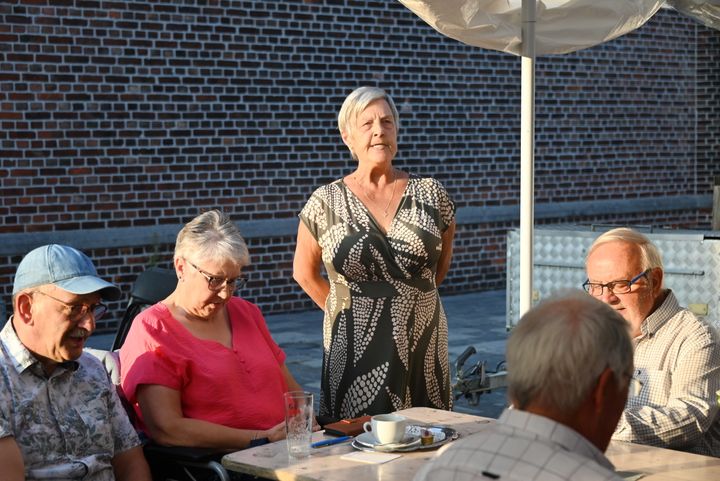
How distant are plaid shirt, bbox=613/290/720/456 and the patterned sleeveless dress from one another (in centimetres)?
111

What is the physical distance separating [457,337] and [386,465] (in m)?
6.30

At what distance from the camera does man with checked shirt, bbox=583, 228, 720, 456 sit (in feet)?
11.4

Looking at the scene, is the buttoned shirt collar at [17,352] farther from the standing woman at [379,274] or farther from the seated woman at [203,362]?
the standing woman at [379,274]

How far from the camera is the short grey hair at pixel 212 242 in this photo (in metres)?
3.96

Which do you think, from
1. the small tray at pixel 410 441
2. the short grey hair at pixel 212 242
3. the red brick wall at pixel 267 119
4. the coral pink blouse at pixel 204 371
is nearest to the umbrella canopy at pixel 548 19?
the short grey hair at pixel 212 242

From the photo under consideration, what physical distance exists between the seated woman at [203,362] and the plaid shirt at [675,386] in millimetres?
1156

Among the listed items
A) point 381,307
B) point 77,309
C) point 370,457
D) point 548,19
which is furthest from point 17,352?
point 548,19

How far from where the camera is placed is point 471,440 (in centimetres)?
210

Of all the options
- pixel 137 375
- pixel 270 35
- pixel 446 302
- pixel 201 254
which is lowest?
pixel 446 302

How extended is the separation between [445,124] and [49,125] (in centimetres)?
424

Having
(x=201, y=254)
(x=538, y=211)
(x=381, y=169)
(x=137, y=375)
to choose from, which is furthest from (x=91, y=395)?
(x=538, y=211)

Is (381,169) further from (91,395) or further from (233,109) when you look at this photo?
(233,109)

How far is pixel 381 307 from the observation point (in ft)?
14.9

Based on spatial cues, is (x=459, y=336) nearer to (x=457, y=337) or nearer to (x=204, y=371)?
(x=457, y=337)
